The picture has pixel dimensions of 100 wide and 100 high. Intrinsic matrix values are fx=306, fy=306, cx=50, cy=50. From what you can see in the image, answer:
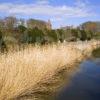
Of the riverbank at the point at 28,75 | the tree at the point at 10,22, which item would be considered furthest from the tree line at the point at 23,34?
the riverbank at the point at 28,75

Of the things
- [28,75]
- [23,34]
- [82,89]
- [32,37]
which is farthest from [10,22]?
[28,75]

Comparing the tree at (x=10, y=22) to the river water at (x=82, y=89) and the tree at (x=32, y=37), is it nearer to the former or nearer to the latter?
the tree at (x=32, y=37)

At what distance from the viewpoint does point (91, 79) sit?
12.8 meters

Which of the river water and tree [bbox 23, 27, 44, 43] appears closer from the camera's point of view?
the river water

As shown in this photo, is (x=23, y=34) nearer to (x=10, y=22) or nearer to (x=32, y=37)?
(x=32, y=37)

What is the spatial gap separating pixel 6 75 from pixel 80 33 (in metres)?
38.6

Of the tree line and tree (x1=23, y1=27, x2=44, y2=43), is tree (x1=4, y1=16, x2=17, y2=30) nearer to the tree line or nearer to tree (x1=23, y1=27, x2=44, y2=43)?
the tree line

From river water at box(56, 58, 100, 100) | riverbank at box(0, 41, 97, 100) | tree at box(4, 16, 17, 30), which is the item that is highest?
tree at box(4, 16, 17, 30)

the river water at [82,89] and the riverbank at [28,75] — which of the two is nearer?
the riverbank at [28,75]

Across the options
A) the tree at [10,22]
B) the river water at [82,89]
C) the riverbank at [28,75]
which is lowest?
the river water at [82,89]

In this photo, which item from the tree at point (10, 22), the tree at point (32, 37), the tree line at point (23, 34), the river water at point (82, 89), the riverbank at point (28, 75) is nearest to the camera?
the riverbank at point (28, 75)

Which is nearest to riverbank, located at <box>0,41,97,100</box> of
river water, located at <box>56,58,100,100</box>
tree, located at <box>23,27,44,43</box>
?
river water, located at <box>56,58,100,100</box>

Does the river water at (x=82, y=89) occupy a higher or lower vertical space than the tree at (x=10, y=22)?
lower

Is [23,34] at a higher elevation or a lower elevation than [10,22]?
lower
